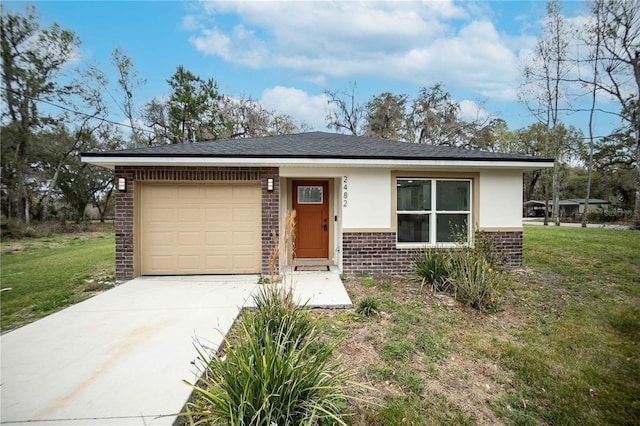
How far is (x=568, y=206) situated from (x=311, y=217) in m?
41.4

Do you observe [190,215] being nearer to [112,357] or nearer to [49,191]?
[112,357]

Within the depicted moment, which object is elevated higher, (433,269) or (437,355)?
(433,269)

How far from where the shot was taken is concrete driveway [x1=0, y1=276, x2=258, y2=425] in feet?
8.00

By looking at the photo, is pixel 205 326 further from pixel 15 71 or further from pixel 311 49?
pixel 15 71

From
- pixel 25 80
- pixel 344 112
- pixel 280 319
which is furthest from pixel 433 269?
pixel 25 80

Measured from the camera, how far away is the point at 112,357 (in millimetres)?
3271

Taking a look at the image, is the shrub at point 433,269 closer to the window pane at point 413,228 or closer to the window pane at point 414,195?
the window pane at point 413,228

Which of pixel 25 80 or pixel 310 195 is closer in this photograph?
pixel 310 195

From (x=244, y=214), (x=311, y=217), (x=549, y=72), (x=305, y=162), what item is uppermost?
(x=549, y=72)

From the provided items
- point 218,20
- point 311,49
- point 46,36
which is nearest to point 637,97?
point 311,49

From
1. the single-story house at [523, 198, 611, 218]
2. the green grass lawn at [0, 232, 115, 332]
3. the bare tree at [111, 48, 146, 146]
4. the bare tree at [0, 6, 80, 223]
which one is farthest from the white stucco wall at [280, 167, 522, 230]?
the single-story house at [523, 198, 611, 218]

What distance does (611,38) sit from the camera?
1538 centimetres

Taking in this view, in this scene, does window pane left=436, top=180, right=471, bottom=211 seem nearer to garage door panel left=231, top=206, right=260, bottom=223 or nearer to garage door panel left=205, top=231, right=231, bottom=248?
garage door panel left=231, top=206, right=260, bottom=223

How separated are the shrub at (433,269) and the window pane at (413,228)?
0.53 m
